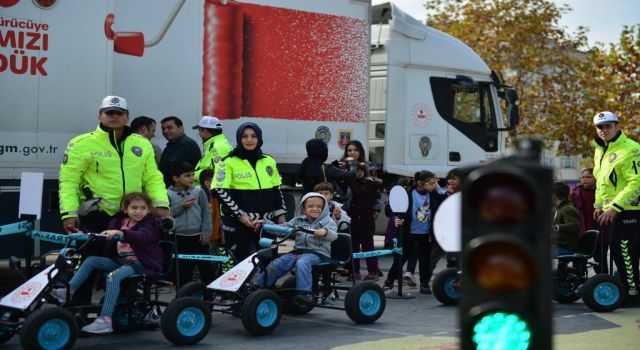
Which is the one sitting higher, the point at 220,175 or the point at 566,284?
the point at 220,175

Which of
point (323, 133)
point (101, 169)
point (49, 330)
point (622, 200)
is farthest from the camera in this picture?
point (323, 133)

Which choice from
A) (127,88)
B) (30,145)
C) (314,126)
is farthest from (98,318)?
(314,126)

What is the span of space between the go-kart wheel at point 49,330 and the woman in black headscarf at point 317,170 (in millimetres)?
5196

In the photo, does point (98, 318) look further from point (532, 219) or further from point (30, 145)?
point (532, 219)

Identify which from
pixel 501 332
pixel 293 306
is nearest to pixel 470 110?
pixel 293 306

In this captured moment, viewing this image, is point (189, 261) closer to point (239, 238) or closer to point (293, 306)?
point (239, 238)

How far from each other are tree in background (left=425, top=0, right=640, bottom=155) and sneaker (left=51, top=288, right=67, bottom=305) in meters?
28.6

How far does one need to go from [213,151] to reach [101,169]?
312cm

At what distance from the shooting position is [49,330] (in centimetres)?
686

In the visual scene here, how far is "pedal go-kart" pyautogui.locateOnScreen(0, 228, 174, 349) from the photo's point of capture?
269 inches

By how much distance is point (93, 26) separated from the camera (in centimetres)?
1084

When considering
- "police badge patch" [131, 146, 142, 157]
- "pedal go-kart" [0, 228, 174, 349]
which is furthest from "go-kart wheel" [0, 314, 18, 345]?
"police badge patch" [131, 146, 142, 157]

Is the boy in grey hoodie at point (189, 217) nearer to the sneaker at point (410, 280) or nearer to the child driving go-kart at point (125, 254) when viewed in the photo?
the child driving go-kart at point (125, 254)

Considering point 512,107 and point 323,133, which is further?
point 512,107
